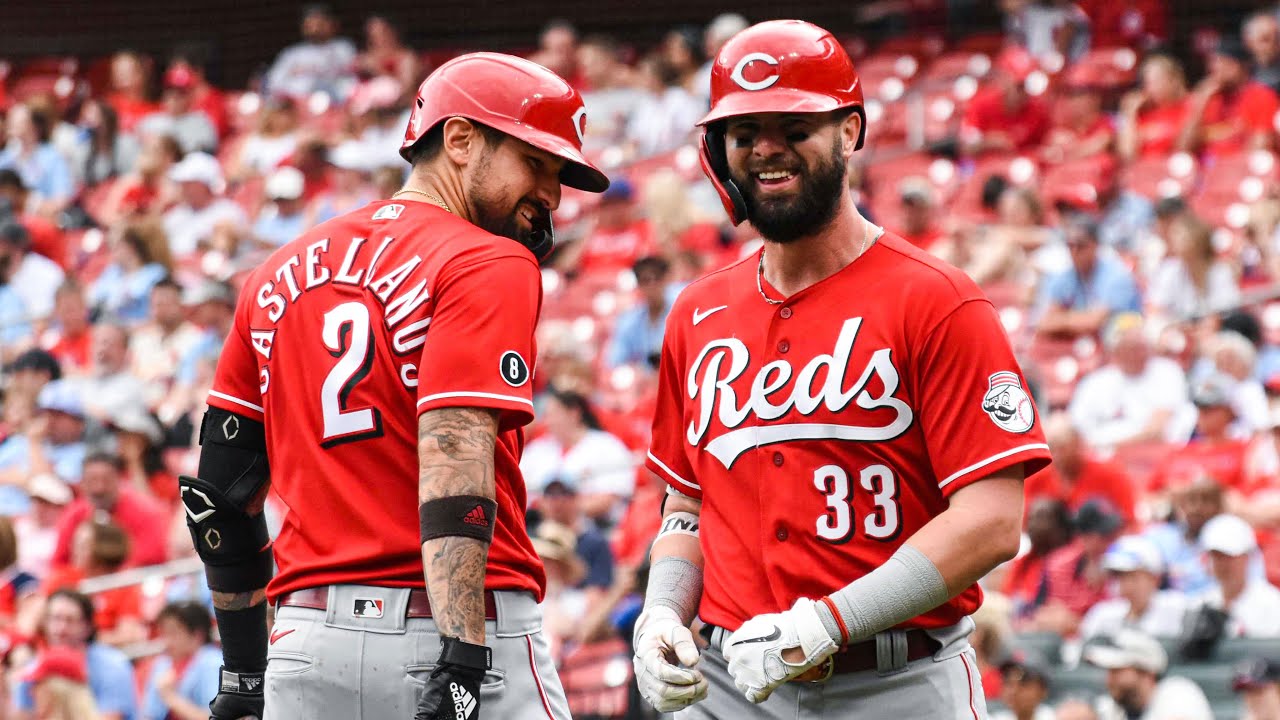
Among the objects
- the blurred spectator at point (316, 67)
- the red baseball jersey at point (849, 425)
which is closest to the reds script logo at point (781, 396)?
the red baseball jersey at point (849, 425)

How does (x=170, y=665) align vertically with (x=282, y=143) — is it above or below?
below

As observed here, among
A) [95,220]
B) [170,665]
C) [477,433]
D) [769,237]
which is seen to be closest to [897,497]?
[769,237]

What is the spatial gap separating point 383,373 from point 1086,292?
7579mm

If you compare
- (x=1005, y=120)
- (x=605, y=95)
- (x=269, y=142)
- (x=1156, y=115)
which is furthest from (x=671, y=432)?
(x=269, y=142)

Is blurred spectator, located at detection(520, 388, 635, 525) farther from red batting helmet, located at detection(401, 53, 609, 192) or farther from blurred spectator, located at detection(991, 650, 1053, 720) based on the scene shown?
red batting helmet, located at detection(401, 53, 609, 192)

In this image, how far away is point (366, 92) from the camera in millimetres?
16250

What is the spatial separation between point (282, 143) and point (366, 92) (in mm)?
1246

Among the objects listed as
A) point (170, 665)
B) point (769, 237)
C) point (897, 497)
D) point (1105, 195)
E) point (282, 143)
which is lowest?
point (170, 665)

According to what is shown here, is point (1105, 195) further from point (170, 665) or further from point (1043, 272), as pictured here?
point (170, 665)

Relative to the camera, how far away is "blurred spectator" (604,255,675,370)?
10305 mm

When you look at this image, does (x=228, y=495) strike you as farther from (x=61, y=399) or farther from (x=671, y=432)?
(x=61, y=399)

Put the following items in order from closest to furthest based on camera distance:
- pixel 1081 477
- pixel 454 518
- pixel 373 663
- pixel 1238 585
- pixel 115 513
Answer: pixel 454 518 < pixel 373 663 < pixel 1238 585 < pixel 1081 477 < pixel 115 513

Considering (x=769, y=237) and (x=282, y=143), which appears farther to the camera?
(x=282, y=143)

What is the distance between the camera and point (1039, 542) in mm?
7910
